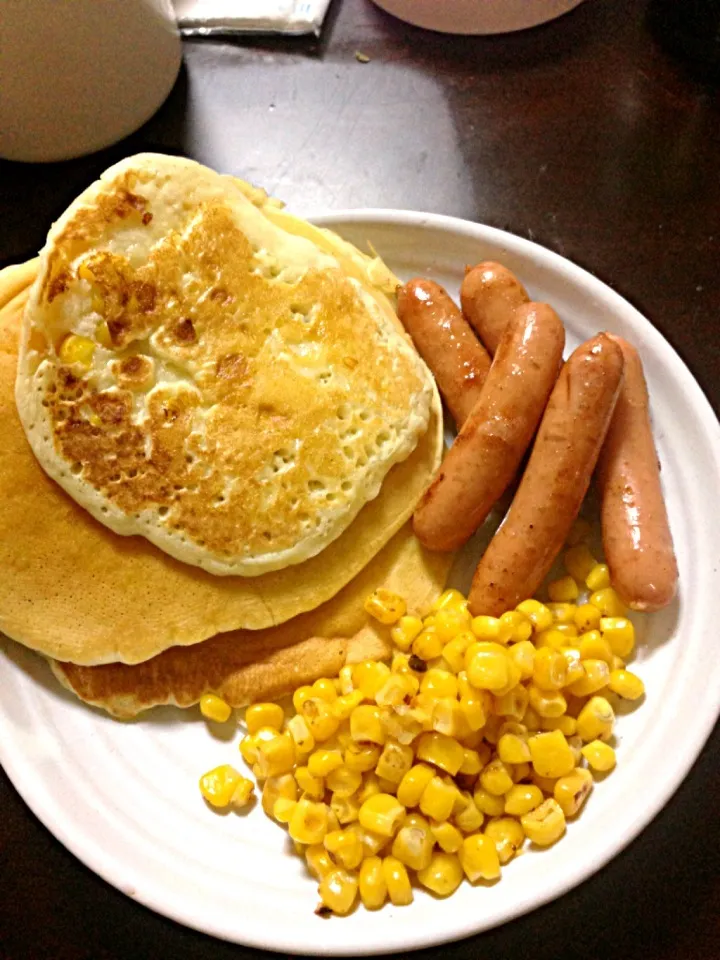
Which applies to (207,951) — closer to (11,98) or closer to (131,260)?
(131,260)

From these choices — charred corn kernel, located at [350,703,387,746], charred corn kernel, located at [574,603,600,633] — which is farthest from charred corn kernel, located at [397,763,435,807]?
charred corn kernel, located at [574,603,600,633]

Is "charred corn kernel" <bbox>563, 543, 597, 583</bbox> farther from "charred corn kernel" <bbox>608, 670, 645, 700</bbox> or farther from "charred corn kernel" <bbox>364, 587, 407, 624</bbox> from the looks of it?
"charred corn kernel" <bbox>364, 587, 407, 624</bbox>

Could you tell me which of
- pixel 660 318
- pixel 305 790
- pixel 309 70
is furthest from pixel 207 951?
pixel 309 70

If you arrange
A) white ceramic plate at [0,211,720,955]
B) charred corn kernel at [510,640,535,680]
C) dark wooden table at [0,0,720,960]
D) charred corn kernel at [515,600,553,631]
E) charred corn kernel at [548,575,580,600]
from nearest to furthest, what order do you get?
1. white ceramic plate at [0,211,720,955]
2. charred corn kernel at [510,640,535,680]
3. charred corn kernel at [515,600,553,631]
4. charred corn kernel at [548,575,580,600]
5. dark wooden table at [0,0,720,960]

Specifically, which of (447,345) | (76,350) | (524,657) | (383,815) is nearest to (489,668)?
(524,657)

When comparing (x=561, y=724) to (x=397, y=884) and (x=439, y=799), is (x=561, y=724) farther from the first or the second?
(x=397, y=884)

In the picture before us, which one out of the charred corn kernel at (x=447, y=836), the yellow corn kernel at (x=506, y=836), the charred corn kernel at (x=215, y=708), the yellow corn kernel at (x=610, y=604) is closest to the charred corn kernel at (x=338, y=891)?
the charred corn kernel at (x=447, y=836)

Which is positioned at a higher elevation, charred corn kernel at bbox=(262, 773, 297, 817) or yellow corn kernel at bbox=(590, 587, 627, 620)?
yellow corn kernel at bbox=(590, 587, 627, 620)
